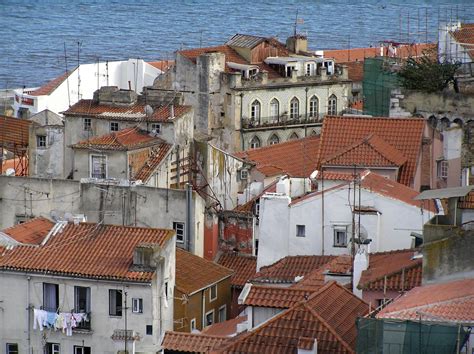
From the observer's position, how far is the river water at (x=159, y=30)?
12394 cm

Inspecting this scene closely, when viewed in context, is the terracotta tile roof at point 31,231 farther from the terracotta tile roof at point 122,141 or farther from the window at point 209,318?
the terracotta tile roof at point 122,141

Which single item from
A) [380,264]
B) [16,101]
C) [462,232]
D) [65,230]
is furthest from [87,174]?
[16,101]

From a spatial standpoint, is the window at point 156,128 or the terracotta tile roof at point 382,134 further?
the window at point 156,128

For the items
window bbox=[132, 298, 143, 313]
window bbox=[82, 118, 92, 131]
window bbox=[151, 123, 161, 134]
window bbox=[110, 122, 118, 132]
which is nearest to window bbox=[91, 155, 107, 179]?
window bbox=[151, 123, 161, 134]

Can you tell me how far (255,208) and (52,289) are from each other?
9243 mm

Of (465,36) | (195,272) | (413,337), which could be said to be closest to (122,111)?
(195,272)

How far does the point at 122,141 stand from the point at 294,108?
59.3 feet

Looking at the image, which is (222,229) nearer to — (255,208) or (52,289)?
(255,208)

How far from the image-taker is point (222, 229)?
48.1m

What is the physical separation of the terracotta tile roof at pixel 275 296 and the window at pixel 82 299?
432 centimetres

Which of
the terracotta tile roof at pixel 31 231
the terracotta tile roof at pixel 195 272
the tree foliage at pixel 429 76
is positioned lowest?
the terracotta tile roof at pixel 195 272

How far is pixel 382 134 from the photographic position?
159 feet

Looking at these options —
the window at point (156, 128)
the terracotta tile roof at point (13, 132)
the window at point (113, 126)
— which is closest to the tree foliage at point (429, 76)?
the window at point (156, 128)

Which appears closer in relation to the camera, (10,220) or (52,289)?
(52,289)
